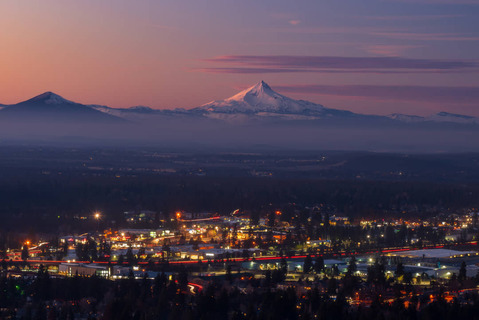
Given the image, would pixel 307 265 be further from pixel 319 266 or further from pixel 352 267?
pixel 352 267

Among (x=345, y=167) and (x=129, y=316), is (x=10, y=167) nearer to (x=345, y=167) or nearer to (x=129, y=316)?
(x=345, y=167)

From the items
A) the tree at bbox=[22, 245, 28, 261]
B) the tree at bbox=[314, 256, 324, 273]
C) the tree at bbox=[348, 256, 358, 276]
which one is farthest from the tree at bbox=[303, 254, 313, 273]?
the tree at bbox=[22, 245, 28, 261]

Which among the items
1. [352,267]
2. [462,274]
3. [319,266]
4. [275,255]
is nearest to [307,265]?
[319,266]

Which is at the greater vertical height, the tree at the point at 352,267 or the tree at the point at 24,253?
the tree at the point at 352,267

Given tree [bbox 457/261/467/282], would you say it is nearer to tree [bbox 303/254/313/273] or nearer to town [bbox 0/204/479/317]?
town [bbox 0/204/479/317]

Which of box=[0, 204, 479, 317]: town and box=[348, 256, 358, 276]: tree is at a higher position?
box=[348, 256, 358, 276]: tree

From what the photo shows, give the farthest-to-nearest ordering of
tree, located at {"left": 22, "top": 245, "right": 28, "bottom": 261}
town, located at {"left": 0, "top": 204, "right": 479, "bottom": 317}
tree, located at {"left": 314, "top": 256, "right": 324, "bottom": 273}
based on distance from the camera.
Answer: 1. tree, located at {"left": 22, "top": 245, "right": 28, "bottom": 261}
2. tree, located at {"left": 314, "top": 256, "right": 324, "bottom": 273}
3. town, located at {"left": 0, "top": 204, "right": 479, "bottom": 317}

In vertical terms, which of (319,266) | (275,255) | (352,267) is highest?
(352,267)

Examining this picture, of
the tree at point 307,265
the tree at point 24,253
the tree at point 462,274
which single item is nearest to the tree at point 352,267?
the tree at point 307,265

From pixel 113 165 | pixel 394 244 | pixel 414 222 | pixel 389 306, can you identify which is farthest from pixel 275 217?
pixel 113 165

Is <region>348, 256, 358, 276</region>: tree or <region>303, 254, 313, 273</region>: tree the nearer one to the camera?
<region>348, 256, 358, 276</region>: tree

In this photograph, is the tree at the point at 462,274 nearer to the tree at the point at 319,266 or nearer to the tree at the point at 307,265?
the tree at the point at 319,266
